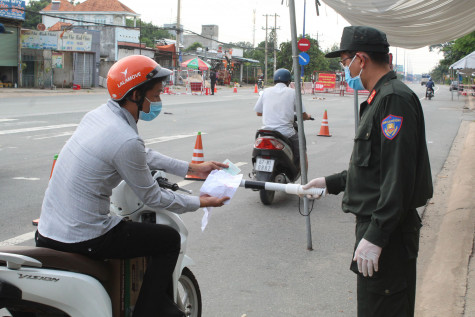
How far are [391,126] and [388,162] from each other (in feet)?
0.54

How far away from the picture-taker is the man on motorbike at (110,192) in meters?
2.63

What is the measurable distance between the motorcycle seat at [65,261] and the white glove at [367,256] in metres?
1.29

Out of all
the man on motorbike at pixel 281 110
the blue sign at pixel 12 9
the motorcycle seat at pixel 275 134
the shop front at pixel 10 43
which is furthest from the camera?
the shop front at pixel 10 43

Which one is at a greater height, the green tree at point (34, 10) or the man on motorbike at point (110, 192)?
the green tree at point (34, 10)

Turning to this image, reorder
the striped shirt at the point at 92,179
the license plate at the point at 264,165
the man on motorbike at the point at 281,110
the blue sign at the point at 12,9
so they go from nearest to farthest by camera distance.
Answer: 1. the striped shirt at the point at 92,179
2. the license plate at the point at 264,165
3. the man on motorbike at the point at 281,110
4. the blue sign at the point at 12,9

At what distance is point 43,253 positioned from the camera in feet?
8.07

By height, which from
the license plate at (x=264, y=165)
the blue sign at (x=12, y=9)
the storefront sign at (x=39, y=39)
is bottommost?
the license plate at (x=264, y=165)

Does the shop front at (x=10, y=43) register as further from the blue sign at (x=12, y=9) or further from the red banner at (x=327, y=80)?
the red banner at (x=327, y=80)

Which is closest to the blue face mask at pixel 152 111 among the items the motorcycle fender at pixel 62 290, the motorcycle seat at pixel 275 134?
the motorcycle fender at pixel 62 290

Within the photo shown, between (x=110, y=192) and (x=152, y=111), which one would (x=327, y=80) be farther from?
(x=110, y=192)

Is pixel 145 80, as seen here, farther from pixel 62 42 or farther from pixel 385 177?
pixel 62 42

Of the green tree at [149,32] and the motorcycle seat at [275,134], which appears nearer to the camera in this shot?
the motorcycle seat at [275,134]

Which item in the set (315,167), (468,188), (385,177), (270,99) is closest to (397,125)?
(385,177)

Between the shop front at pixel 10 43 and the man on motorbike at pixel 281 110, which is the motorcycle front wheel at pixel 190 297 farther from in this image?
the shop front at pixel 10 43
